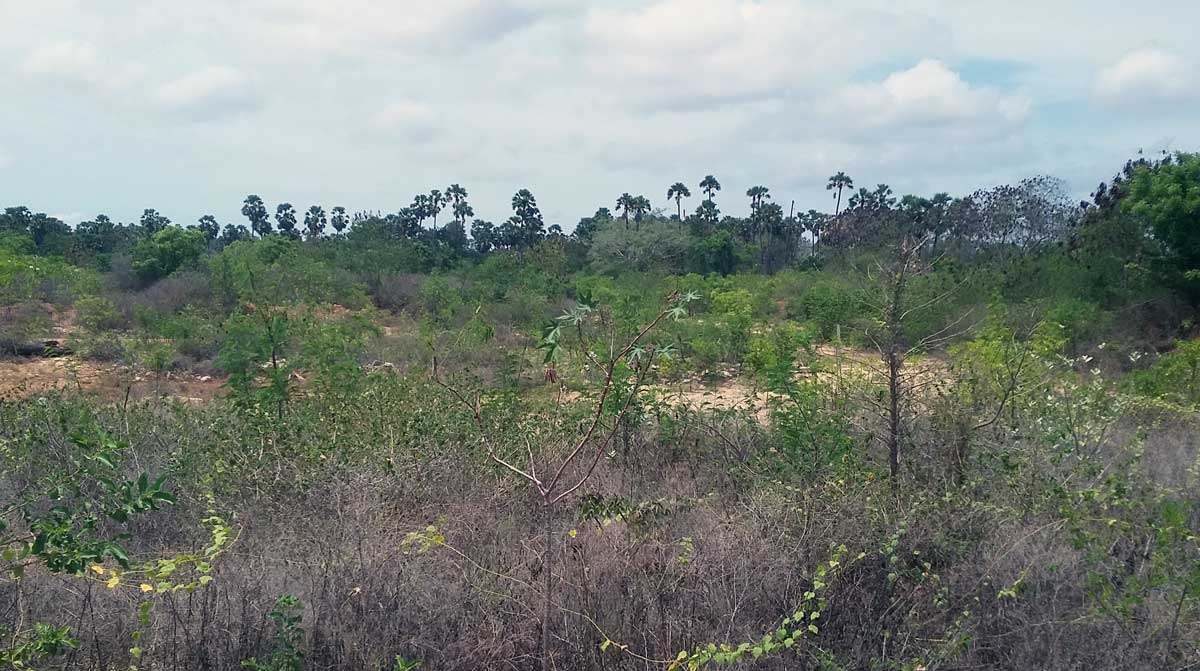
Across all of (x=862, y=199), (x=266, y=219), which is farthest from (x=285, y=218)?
(x=862, y=199)

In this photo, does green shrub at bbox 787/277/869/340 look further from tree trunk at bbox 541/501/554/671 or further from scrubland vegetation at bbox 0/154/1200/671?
tree trunk at bbox 541/501/554/671

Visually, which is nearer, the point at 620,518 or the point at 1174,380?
the point at 620,518

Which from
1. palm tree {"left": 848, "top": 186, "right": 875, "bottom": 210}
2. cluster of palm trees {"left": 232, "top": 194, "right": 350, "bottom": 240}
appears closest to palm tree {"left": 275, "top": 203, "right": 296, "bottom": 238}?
cluster of palm trees {"left": 232, "top": 194, "right": 350, "bottom": 240}

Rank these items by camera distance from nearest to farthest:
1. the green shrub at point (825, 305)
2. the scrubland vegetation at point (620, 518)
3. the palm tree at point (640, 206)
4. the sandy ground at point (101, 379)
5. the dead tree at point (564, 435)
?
the dead tree at point (564, 435) → the scrubland vegetation at point (620, 518) → the sandy ground at point (101, 379) → the green shrub at point (825, 305) → the palm tree at point (640, 206)

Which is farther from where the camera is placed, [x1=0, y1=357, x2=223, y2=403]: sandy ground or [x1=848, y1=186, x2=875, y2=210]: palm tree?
[x1=848, y1=186, x2=875, y2=210]: palm tree

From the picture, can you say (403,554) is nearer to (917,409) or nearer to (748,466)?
(748,466)

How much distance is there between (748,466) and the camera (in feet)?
17.6

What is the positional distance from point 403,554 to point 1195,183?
44.7 feet

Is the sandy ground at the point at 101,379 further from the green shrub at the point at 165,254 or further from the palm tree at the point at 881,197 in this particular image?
the palm tree at the point at 881,197

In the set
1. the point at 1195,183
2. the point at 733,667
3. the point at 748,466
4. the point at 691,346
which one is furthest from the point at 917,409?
the point at 1195,183

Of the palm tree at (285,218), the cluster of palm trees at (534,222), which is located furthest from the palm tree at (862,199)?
the palm tree at (285,218)

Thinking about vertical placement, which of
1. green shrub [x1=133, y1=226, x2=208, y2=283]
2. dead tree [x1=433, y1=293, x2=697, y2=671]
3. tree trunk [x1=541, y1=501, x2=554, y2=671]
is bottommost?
tree trunk [x1=541, y1=501, x2=554, y2=671]

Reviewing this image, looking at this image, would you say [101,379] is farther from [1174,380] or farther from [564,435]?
[1174,380]

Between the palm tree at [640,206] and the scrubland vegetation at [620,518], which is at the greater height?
the palm tree at [640,206]
